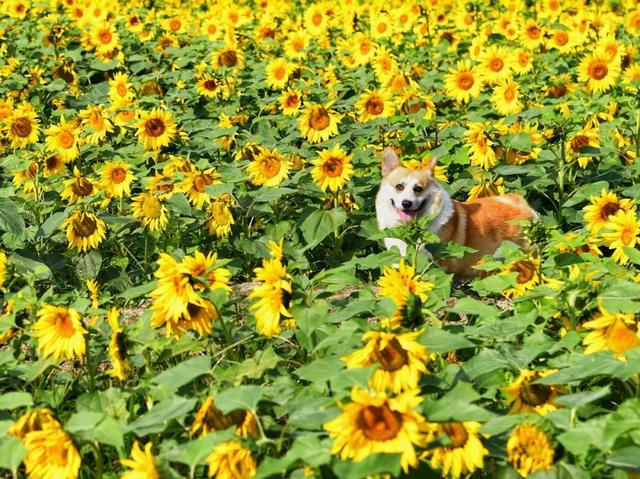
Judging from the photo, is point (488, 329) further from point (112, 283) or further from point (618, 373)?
point (112, 283)

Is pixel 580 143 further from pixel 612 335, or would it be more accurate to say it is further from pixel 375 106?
pixel 612 335

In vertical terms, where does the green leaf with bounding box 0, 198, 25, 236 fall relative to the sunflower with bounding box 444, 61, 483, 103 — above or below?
above

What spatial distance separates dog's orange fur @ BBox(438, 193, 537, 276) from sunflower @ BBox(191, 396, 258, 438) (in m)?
3.07

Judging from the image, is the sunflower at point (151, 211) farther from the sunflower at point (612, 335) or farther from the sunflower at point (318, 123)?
the sunflower at point (612, 335)

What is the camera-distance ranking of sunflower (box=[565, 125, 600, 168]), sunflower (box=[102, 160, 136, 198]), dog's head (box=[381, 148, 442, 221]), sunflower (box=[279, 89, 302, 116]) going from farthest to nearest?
sunflower (box=[279, 89, 302, 116]), sunflower (box=[565, 125, 600, 168]), sunflower (box=[102, 160, 136, 198]), dog's head (box=[381, 148, 442, 221])

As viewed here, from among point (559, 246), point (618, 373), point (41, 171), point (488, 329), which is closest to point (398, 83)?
point (41, 171)

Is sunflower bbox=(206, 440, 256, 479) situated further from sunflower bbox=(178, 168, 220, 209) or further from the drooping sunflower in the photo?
the drooping sunflower

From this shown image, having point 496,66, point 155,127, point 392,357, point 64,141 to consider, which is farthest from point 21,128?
point 392,357

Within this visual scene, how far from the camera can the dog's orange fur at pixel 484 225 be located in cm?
566

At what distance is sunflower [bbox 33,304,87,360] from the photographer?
3.23m

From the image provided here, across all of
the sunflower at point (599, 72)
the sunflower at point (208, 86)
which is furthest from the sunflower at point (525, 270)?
the sunflower at point (599, 72)

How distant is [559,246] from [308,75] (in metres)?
4.92

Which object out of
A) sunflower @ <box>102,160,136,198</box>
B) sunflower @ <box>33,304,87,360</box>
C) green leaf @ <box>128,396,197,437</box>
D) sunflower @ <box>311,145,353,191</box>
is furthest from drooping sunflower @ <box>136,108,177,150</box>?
green leaf @ <box>128,396,197,437</box>

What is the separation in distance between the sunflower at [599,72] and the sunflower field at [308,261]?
25 millimetres
